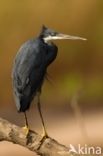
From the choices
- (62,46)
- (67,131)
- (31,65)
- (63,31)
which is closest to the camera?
(31,65)

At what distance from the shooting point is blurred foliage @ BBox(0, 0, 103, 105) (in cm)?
1634

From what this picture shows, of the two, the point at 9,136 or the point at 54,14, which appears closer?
the point at 9,136

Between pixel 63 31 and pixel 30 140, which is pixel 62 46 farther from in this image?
pixel 30 140

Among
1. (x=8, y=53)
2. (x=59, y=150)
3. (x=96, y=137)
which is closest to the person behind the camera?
(x=59, y=150)

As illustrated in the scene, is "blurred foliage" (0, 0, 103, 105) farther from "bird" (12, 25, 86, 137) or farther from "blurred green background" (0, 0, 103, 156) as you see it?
"bird" (12, 25, 86, 137)

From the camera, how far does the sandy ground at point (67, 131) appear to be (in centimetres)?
1348

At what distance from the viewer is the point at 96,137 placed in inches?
530

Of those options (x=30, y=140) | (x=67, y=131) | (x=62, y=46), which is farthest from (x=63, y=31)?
(x=30, y=140)

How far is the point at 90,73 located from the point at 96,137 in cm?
351

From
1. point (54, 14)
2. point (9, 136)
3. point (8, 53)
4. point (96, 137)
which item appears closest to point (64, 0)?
point (54, 14)

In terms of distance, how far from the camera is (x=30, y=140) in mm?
5273

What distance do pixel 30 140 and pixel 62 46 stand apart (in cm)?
1123

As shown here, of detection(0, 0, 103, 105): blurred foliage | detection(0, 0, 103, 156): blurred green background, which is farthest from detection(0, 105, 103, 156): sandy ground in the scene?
detection(0, 0, 103, 105): blurred foliage

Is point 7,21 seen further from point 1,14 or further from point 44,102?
point 44,102
